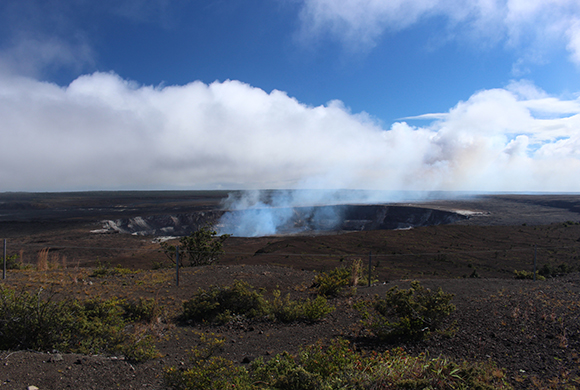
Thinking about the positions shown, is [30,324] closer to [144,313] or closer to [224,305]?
[144,313]

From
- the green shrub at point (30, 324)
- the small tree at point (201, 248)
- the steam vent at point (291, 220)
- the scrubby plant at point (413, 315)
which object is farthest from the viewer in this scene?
the steam vent at point (291, 220)

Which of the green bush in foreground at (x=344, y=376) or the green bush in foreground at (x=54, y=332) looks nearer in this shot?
the green bush in foreground at (x=344, y=376)

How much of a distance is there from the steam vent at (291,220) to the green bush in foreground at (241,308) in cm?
3912

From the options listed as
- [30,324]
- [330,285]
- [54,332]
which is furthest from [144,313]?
[330,285]

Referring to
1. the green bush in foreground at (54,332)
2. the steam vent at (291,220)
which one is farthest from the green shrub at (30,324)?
the steam vent at (291,220)

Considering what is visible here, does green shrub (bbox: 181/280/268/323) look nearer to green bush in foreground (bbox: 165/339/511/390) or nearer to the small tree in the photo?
green bush in foreground (bbox: 165/339/511/390)

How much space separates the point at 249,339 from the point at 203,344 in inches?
34.3

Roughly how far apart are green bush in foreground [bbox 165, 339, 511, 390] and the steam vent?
42.7 meters

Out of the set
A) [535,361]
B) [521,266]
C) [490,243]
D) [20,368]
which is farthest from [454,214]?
[20,368]

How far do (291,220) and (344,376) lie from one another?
5565 cm

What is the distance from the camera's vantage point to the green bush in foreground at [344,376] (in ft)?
10.3

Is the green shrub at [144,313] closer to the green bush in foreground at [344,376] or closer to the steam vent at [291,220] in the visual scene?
the green bush in foreground at [344,376]

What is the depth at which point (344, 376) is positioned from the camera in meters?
3.34

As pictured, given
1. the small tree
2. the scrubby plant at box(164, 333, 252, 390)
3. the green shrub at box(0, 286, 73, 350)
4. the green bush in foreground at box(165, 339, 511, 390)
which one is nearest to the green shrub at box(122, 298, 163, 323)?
the green shrub at box(0, 286, 73, 350)
